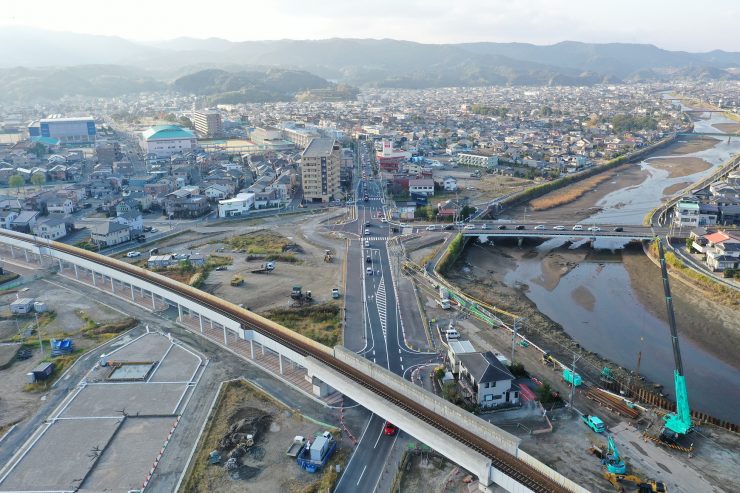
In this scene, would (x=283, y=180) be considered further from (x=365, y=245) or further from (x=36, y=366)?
(x=36, y=366)

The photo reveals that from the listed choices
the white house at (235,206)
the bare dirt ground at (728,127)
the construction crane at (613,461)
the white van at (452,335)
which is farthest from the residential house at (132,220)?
the bare dirt ground at (728,127)

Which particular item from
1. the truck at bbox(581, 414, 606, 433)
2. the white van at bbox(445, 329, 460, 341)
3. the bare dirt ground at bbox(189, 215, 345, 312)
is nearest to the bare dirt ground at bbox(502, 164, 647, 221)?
the bare dirt ground at bbox(189, 215, 345, 312)

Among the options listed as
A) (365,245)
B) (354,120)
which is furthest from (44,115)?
(365,245)

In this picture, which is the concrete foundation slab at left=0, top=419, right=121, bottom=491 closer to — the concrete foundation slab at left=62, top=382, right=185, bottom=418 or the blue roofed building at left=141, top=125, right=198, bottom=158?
the concrete foundation slab at left=62, top=382, right=185, bottom=418

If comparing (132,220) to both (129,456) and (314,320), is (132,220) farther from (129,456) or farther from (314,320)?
(129,456)

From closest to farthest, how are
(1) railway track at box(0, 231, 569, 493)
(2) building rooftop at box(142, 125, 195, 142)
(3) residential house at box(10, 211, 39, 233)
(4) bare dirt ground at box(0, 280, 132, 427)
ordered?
(1) railway track at box(0, 231, 569, 493)
(4) bare dirt ground at box(0, 280, 132, 427)
(3) residential house at box(10, 211, 39, 233)
(2) building rooftop at box(142, 125, 195, 142)

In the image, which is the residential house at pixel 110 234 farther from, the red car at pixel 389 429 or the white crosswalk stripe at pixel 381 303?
the red car at pixel 389 429
